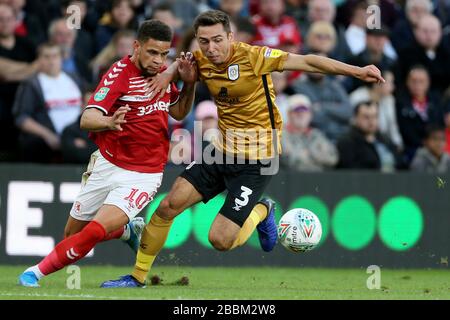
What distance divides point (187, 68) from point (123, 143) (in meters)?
0.92

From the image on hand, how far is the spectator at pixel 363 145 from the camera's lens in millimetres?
14992

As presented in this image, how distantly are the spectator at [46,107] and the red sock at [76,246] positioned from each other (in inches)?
179

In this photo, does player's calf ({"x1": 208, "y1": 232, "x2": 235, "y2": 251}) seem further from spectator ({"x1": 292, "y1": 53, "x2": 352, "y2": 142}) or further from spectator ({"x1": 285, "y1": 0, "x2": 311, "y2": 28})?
spectator ({"x1": 285, "y1": 0, "x2": 311, "y2": 28})

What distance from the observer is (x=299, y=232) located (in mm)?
11008

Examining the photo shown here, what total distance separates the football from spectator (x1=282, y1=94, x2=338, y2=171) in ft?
11.7

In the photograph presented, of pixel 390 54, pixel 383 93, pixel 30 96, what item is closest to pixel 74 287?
pixel 30 96

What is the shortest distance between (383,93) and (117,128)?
712 cm

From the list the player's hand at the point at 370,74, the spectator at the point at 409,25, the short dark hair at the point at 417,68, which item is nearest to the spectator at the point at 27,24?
the short dark hair at the point at 417,68

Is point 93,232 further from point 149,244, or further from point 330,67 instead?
point 330,67

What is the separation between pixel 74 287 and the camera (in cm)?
1052

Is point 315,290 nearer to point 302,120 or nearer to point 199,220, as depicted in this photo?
point 199,220

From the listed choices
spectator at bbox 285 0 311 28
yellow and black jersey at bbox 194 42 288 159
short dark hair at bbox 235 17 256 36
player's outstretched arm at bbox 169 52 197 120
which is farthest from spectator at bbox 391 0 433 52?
player's outstretched arm at bbox 169 52 197 120

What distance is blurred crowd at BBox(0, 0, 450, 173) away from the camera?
14.6 m

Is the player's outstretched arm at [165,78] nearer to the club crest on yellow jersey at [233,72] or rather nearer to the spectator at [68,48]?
the club crest on yellow jersey at [233,72]
